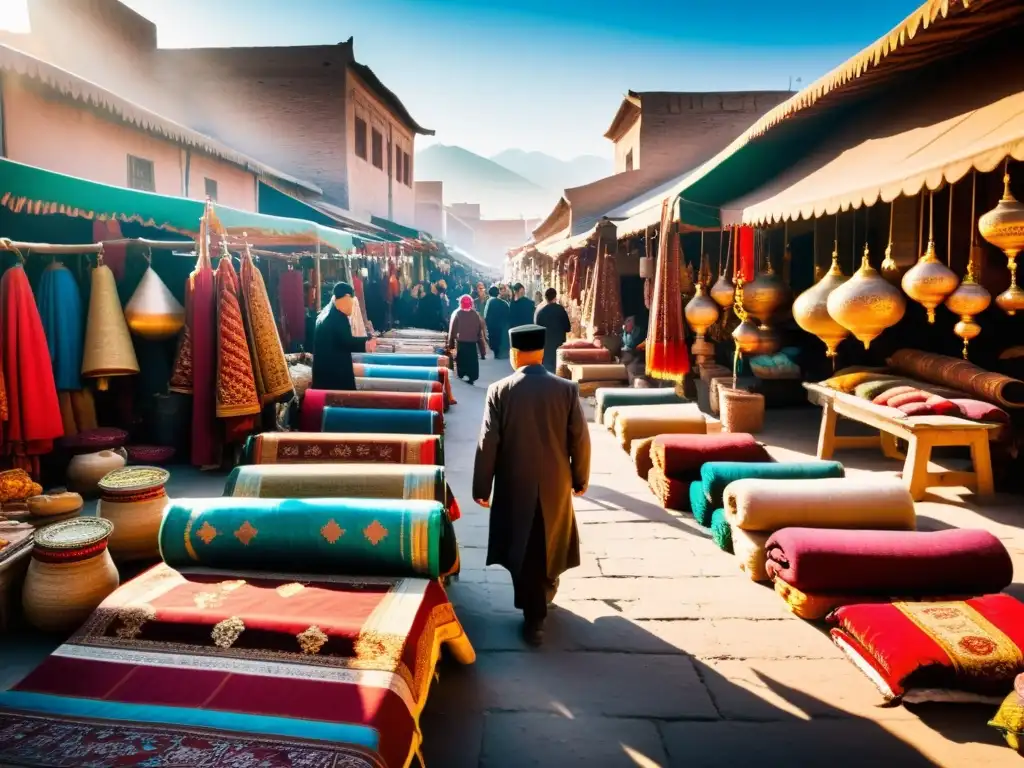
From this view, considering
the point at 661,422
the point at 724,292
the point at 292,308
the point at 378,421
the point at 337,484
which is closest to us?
the point at 337,484

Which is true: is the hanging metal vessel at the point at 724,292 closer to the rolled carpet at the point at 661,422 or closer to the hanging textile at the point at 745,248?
the hanging textile at the point at 745,248

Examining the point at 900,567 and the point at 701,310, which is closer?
→ the point at 900,567

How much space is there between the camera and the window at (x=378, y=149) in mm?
22188

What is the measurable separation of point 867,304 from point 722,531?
61.9 inches

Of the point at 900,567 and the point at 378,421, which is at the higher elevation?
the point at 378,421

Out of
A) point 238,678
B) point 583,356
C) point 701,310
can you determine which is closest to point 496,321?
point 583,356

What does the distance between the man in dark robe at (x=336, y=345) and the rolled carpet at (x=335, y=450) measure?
2246mm

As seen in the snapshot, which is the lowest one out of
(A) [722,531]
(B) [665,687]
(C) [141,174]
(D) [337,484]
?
(B) [665,687]

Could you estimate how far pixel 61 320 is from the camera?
5316 mm

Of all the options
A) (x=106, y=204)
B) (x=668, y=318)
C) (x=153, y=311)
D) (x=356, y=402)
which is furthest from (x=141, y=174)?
(x=668, y=318)

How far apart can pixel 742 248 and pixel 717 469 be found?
3.05 m

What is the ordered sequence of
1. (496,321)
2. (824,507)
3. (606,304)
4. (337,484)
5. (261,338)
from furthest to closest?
(496,321) < (606,304) < (261,338) < (824,507) < (337,484)

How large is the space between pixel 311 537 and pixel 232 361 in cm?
294

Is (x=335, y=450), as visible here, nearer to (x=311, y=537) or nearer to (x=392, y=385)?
(x=311, y=537)
